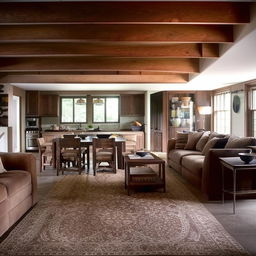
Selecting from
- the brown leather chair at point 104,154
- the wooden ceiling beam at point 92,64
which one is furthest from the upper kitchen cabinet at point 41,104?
the brown leather chair at point 104,154

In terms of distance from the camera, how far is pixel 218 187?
411 centimetres

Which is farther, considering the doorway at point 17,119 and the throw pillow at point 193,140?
the doorway at point 17,119

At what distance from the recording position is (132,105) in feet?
34.3

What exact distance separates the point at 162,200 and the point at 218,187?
82 centimetres

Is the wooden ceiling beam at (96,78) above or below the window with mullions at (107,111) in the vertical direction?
above

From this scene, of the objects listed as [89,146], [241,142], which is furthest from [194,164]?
[89,146]

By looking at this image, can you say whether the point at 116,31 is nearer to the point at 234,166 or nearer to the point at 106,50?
the point at 106,50

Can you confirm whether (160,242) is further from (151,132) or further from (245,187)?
(151,132)

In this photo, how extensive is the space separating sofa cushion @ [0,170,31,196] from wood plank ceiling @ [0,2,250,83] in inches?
69.3

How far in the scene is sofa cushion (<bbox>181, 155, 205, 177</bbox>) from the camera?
4.54 m

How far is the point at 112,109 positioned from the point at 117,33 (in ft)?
22.3

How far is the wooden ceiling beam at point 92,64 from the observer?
19.2 ft

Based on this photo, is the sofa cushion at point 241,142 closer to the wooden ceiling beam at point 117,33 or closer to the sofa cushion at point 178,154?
the sofa cushion at point 178,154

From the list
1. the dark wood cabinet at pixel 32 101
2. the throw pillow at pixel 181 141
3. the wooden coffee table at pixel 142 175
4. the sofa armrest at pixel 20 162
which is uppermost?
the dark wood cabinet at pixel 32 101
